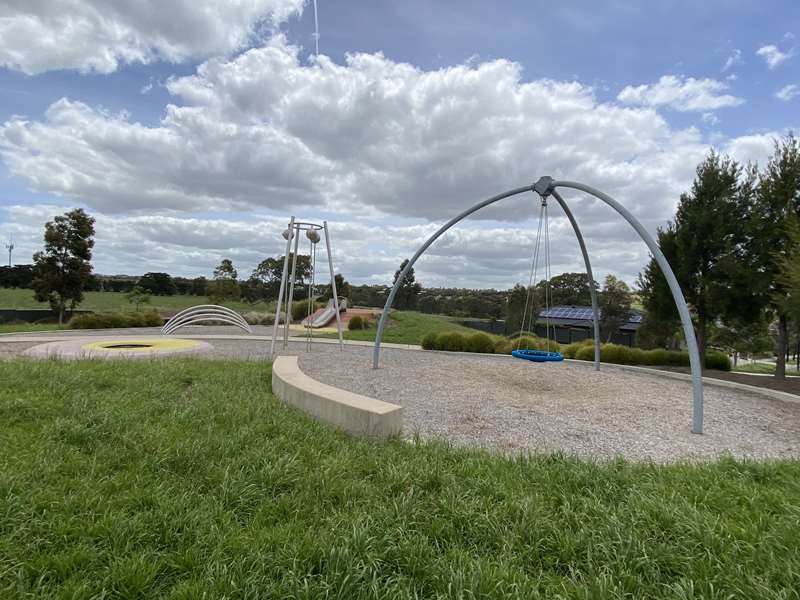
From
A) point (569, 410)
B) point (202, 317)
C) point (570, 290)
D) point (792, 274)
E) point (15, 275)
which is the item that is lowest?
point (569, 410)

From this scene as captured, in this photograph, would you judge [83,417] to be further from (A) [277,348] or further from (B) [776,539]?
(A) [277,348]

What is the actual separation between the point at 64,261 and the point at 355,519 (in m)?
27.0

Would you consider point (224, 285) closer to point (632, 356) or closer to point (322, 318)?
point (322, 318)

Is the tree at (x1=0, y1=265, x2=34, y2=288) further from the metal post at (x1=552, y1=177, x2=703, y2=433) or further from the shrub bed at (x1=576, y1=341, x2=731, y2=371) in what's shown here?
the metal post at (x1=552, y1=177, x2=703, y2=433)

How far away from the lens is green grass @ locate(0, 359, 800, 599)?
2174 mm

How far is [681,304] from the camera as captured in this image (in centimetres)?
621

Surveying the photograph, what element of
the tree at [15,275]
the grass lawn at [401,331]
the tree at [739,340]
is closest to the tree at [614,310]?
the tree at [739,340]

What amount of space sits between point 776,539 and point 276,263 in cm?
4479

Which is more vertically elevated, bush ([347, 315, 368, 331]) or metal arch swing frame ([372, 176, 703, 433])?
metal arch swing frame ([372, 176, 703, 433])

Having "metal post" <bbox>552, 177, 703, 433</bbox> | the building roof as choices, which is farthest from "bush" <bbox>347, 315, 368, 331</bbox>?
"metal post" <bbox>552, 177, 703, 433</bbox>

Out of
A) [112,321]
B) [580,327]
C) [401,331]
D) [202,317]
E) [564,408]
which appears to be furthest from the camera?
[580,327]

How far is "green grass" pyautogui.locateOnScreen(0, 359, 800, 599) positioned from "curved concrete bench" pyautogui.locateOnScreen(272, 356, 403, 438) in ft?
0.73

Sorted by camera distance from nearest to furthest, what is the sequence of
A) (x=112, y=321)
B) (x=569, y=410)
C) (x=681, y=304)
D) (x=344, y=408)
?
(x=344, y=408)
(x=681, y=304)
(x=569, y=410)
(x=112, y=321)

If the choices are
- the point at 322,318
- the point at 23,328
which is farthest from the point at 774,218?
the point at 23,328
